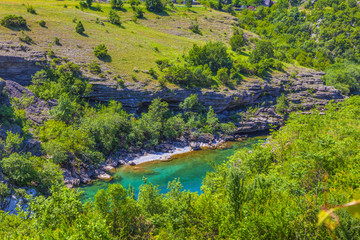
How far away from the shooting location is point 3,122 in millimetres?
26469

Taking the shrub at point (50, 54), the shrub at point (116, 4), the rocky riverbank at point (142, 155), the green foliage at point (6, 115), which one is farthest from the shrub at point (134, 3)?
the green foliage at point (6, 115)

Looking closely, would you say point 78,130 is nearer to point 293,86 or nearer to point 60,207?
point 60,207

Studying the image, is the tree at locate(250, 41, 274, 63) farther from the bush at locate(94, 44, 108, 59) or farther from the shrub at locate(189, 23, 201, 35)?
the bush at locate(94, 44, 108, 59)

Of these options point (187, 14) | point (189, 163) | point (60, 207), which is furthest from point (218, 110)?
point (187, 14)

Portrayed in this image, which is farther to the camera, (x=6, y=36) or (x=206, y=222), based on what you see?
(x=6, y=36)

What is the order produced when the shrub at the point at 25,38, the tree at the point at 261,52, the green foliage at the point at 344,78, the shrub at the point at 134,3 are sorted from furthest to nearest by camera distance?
the shrub at the point at 134,3, the tree at the point at 261,52, the green foliage at the point at 344,78, the shrub at the point at 25,38

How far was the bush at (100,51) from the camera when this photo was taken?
49.4 meters

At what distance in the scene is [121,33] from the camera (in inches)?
2532

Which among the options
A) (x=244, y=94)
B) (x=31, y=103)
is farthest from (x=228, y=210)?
(x=244, y=94)

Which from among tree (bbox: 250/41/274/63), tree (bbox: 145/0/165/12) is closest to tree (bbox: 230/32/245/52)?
tree (bbox: 250/41/274/63)

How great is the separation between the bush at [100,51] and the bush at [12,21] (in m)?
16.5

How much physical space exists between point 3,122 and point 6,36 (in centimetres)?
2690

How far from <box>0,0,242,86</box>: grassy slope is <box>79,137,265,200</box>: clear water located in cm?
2200

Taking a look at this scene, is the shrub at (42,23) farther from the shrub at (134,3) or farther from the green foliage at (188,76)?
the shrub at (134,3)
